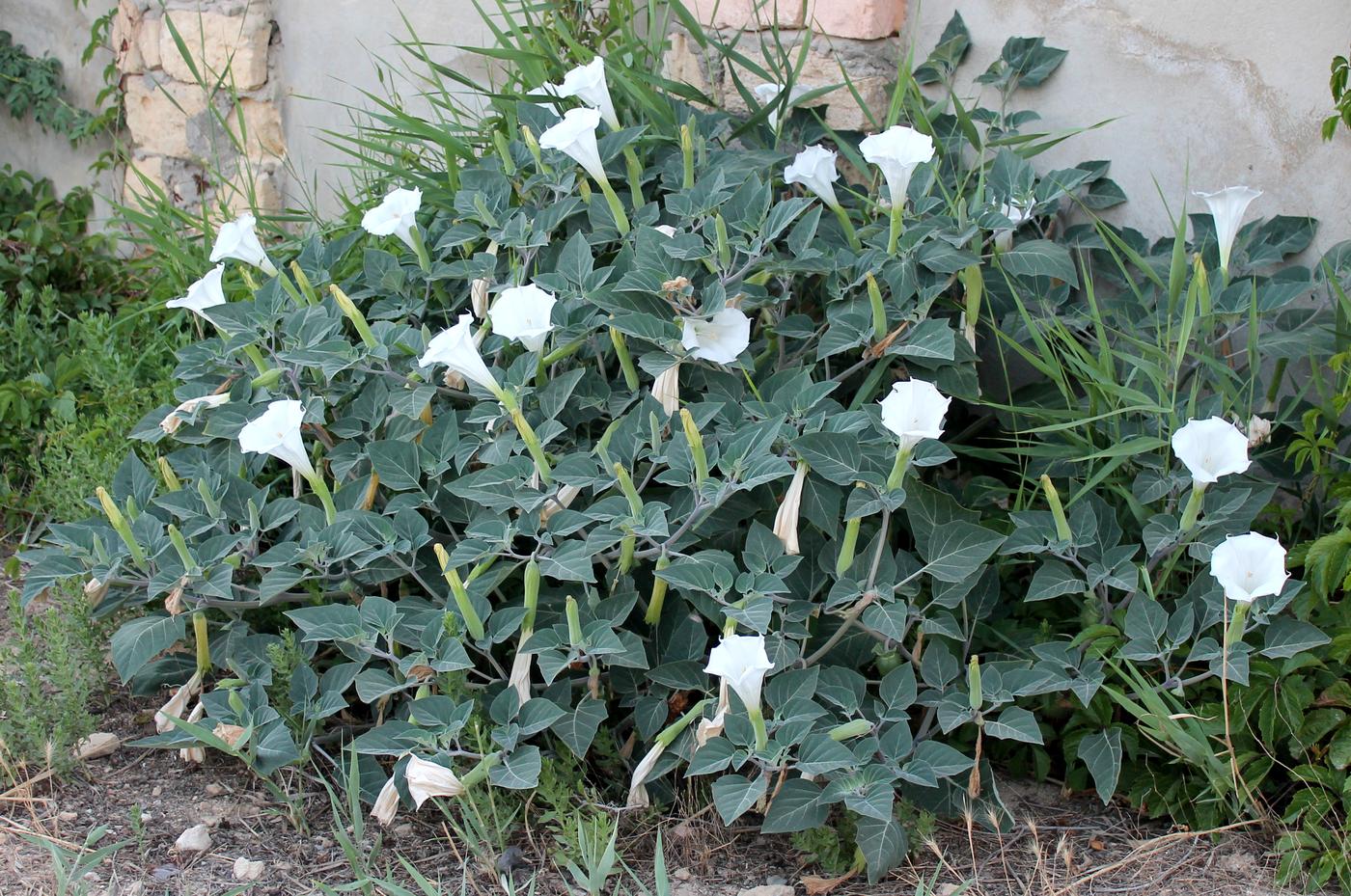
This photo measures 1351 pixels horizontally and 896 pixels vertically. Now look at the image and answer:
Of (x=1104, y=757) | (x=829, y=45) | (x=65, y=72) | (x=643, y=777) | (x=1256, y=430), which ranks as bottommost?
(x=1104, y=757)

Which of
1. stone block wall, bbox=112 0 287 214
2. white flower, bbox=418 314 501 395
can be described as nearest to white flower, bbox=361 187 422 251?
white flower, bbox=418 314 501 395

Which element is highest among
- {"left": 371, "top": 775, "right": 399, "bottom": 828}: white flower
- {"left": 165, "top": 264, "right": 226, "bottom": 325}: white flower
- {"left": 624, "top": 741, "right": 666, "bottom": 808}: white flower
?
{"left": 165, "top": 264, "right": 226, "bottom": 325}: white flower

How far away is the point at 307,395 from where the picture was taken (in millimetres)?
→ 2266

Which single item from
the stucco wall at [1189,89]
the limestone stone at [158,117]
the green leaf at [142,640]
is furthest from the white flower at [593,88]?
the limestone stone at [158,117]

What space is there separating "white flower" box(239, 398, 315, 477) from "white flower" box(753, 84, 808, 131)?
1231mm

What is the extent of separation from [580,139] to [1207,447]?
1207mm

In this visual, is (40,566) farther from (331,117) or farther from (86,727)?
(331,117)

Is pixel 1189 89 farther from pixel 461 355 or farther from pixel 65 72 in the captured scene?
pixel 65 72

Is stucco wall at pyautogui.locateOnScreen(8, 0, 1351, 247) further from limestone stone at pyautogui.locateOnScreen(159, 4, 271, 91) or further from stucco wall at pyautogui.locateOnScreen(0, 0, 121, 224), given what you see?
stucco wall at pyautogui.locateOnScreen(0, 0, 121, 224)

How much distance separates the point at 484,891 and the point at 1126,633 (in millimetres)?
1097

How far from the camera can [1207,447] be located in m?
1.84

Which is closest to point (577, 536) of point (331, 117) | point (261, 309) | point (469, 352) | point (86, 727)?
point (469, 352)

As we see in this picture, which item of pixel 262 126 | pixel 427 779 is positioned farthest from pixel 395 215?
pixel 262 126

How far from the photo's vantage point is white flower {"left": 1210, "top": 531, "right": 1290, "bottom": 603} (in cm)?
179
